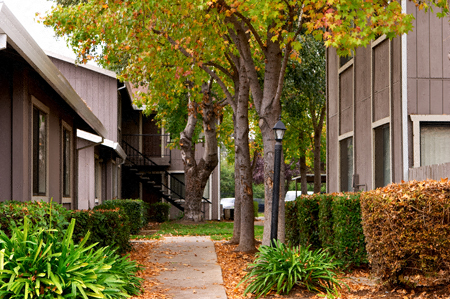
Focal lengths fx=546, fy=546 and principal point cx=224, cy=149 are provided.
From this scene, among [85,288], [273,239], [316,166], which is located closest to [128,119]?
[316,166]

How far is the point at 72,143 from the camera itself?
13.9 m

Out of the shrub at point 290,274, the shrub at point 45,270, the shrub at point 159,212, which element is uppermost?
the shrub at point 45,270

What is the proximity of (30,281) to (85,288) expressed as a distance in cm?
58

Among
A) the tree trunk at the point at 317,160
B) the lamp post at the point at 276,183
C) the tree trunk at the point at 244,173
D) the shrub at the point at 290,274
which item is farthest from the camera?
the tree trunk at the point at 317,160

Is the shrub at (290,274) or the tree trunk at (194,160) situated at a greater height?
the tree trunk at (194,160)

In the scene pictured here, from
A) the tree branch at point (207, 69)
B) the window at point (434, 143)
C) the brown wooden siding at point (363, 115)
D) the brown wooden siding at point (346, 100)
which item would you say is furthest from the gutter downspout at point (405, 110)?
the tree branch at point (207, 69)

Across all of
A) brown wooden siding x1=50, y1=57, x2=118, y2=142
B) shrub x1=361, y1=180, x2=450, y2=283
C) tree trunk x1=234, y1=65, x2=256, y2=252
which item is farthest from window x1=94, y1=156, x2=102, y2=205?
shrub x1=361, y1=180, x2=450, y2=283

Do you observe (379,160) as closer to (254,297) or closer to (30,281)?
(254,297)

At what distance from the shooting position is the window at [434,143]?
10.0 m

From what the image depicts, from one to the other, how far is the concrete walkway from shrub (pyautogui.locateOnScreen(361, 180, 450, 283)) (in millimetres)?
2168

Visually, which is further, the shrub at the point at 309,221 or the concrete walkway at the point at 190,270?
the shrub at the point at 309,221

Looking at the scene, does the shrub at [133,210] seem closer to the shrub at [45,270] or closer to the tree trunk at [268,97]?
the tree trunk at [268,97]

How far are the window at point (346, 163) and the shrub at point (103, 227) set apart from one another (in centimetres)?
552

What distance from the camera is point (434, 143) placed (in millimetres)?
10070
